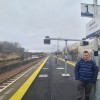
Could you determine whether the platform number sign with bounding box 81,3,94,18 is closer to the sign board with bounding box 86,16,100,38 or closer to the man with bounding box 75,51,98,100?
the sign board with bounding box 86,16,100,38

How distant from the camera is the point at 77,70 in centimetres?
970

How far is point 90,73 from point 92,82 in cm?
28

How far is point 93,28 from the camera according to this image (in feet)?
31.9

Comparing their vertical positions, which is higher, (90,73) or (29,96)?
(90,73)

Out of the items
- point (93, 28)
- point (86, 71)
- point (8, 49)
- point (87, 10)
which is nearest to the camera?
point (86, 71)

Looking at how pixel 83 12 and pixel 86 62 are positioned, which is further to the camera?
pixel 83 12

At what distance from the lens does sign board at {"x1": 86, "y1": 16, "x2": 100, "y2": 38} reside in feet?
30.0

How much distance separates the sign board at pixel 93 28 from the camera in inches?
360

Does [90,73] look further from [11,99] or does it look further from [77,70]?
[11,99]

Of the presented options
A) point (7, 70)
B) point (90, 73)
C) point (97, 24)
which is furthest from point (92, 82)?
point (7, 70)

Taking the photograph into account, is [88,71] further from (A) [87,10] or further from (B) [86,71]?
(A) [87,10]

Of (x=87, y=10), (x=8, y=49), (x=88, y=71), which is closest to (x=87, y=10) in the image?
(x=87, y=10)

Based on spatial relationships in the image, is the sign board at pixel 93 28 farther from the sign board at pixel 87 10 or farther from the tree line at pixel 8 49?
the tree line at pixel 8 49

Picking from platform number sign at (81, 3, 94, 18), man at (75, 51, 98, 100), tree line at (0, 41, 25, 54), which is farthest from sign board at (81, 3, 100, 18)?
tree line at (0, 41, 25, 54)
